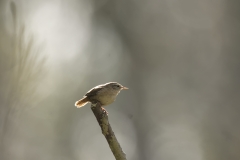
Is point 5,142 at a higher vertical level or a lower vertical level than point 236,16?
lower

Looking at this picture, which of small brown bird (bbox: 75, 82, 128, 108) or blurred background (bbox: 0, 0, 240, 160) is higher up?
blurred background (bbox: 0, 0, 240, 160)

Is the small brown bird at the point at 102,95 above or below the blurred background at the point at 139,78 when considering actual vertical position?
below

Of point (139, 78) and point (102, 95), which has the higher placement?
point (139, 78)

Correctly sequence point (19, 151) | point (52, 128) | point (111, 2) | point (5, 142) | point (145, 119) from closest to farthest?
point (5, 142)
point (19, 151)
point (52, 128)
point (145, 119)
point (111, 2)

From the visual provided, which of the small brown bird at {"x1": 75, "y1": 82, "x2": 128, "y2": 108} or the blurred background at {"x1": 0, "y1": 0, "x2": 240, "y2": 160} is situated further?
the blurred background at {"x1": 0, "y1": 0, "x2": 240, "y2": 160}

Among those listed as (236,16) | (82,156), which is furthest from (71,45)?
(236,16)

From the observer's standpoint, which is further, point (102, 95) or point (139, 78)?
point (139, 78)

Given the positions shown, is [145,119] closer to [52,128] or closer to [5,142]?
[52,128]

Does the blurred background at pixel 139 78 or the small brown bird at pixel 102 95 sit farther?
the blurred background at pixel 139 78
